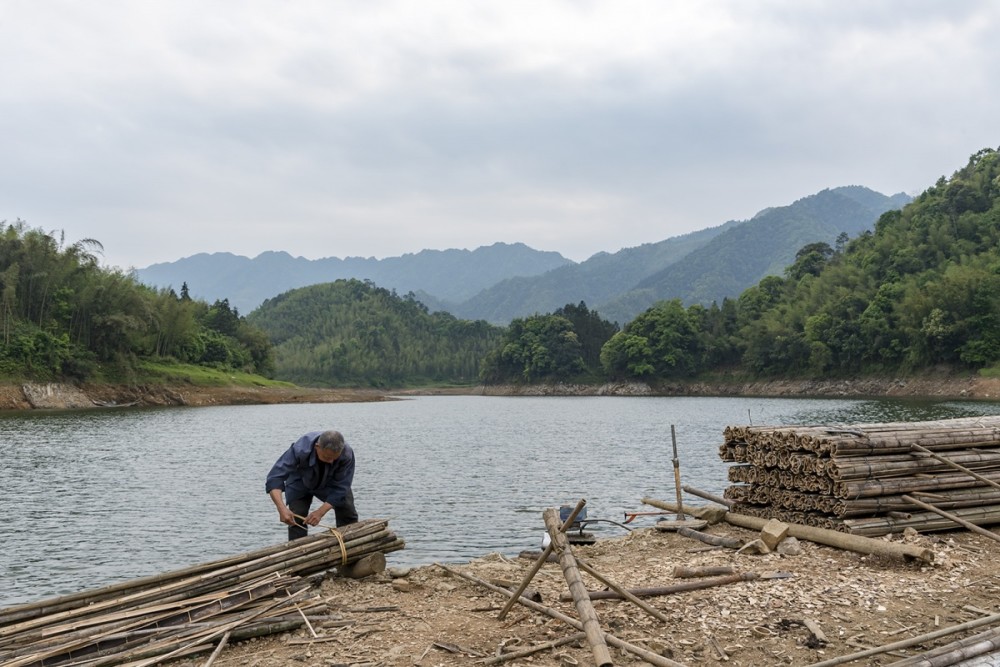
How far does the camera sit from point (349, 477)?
11.6 meters

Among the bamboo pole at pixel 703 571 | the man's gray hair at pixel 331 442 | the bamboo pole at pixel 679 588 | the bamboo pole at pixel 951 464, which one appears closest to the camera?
the bamboo pole at pixel 679 588

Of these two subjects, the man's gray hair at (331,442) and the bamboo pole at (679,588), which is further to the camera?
the man's gray hair at (331,442)

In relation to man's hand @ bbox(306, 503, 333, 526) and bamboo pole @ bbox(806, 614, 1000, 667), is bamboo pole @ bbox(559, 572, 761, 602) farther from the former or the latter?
man's hand @ bbox(306, 503, 333, 526)

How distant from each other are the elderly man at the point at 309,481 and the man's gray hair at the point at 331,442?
0.15 ft

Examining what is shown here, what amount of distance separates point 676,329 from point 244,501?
125582 mm

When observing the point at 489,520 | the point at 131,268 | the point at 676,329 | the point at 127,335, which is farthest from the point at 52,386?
the point at 676,329

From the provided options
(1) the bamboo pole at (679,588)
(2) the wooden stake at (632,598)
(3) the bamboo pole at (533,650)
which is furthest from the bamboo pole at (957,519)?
(3) the bamboo pole at (533,650)

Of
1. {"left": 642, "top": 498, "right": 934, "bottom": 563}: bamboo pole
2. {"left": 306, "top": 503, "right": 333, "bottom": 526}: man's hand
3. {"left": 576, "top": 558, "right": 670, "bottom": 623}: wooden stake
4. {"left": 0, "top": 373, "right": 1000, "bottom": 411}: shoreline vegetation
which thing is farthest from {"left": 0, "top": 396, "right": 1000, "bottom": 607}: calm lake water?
{"left": 0, "top": 373, "right": 1000, "bottom": 411}: shoreline vegetation

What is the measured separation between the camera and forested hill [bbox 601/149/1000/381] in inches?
3674

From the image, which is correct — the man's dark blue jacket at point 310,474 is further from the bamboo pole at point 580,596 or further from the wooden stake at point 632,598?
the wooden stake at point 632,598

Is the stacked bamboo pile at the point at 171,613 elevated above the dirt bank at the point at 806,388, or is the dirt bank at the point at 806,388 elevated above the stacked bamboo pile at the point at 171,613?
the stacked bamboo pile at the point at 171,613

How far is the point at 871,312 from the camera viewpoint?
106 m

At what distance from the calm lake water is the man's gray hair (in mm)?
7012

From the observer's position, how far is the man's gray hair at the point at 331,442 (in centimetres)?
1055
